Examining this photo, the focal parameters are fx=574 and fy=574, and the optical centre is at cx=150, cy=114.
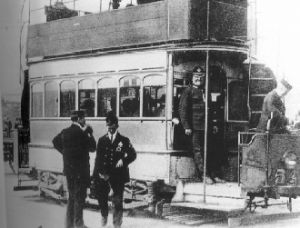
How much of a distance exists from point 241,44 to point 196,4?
0.90ft

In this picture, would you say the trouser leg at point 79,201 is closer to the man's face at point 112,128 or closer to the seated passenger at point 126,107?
the man's face at point 112,128

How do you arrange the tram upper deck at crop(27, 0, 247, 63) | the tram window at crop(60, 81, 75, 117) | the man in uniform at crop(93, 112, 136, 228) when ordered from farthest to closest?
the tram window at crop(60, 81, 75, 117), the man in uniform at crop(93, 112, 136, 228), the tram upper deck at crop(27, 0, 247, 63)

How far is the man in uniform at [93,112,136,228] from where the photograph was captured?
8.86 feet

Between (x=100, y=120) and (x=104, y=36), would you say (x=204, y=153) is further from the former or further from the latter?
(x=104, y=36)

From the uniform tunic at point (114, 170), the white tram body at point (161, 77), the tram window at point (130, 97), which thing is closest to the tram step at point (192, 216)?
the white tram body at point (161, 77)

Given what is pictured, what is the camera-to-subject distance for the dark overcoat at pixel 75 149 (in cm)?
276

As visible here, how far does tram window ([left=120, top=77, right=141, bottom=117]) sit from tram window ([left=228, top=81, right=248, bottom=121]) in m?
0.43

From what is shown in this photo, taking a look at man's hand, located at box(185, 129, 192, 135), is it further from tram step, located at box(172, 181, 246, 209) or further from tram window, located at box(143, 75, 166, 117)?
tram step, located at box(172, 181, 246, 209)

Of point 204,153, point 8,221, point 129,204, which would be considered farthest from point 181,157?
point 8,221

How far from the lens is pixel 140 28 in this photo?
2.71 meters

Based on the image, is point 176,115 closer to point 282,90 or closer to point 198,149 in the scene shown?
point 198,149

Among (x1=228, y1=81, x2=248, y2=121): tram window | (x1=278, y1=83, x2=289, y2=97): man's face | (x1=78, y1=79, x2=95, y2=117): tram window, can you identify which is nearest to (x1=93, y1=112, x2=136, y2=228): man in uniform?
(x1=78, y1=79, x2=95, y2=117): tram window

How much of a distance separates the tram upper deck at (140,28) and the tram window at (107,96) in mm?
162

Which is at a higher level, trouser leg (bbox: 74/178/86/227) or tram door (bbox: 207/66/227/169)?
tram door (bbox: 207/66/227/169)
